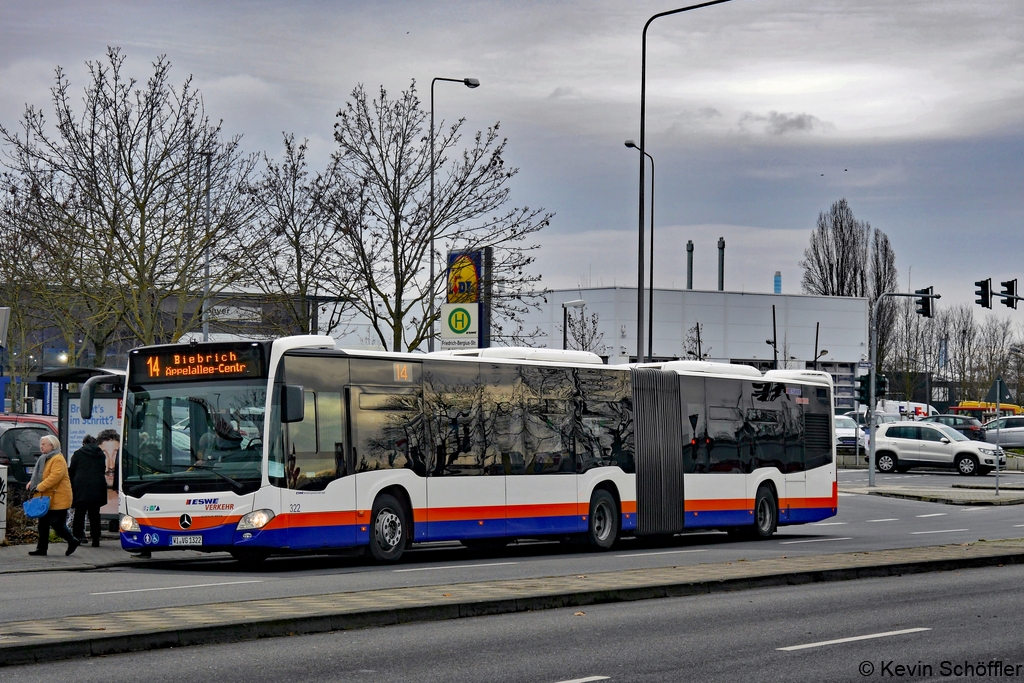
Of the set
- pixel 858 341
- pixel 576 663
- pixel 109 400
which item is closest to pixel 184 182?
pixel 109 400

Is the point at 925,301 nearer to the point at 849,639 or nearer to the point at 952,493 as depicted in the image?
the point at 952,493

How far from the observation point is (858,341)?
3762 inches

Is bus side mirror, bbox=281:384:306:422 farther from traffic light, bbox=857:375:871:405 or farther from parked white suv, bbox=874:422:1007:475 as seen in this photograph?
parked white suv, bbox=874:422:1007:475

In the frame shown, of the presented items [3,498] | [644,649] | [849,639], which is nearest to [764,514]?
[3,498]

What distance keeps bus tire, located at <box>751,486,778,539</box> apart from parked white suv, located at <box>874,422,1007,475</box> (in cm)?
2587

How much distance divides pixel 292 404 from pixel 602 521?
6.62 m

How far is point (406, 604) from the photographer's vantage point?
11734mm

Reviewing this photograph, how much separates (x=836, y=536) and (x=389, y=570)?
10.4m

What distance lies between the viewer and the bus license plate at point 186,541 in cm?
1653

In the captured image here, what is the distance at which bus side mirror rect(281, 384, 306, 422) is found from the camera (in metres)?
16.4

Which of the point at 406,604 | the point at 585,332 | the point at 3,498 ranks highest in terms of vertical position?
the point at 585,332

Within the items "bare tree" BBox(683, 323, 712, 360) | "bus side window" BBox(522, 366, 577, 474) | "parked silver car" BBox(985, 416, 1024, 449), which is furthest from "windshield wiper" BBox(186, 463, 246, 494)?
"bare tree" BBox(683, 323, 712, 360)

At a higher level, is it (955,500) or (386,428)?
(386,428)

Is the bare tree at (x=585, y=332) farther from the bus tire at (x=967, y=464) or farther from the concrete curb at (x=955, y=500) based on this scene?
the concrete curb at (x=955, y=500)
